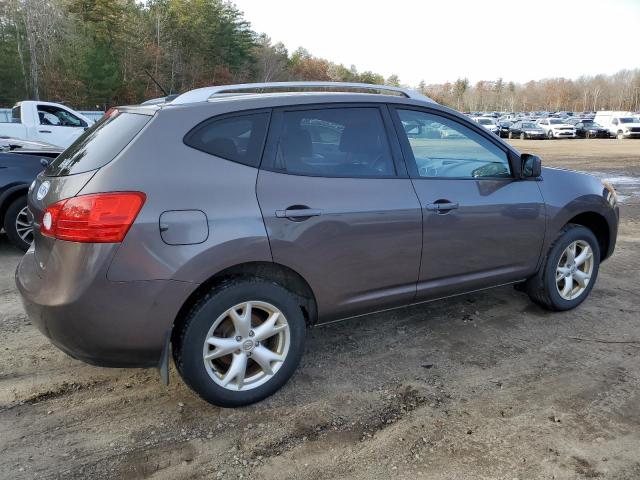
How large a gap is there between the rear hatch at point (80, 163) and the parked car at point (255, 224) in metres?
0.01

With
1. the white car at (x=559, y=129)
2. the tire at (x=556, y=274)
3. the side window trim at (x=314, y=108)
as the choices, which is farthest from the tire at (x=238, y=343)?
the white car at (x=559, y=129)

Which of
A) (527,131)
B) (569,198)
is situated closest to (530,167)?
(569,198)

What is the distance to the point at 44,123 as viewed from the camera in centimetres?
1398

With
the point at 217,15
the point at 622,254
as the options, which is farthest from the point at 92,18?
the point at 622,254

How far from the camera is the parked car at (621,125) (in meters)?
38.7

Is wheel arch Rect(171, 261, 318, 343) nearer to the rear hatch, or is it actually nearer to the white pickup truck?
the rear hatch

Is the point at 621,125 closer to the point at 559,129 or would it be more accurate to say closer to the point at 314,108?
the point at 559,129

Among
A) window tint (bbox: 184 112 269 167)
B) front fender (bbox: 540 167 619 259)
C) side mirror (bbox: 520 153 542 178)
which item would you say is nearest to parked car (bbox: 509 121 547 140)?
front fender (bbox: 540 167 619 259)

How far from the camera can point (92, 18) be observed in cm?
5188

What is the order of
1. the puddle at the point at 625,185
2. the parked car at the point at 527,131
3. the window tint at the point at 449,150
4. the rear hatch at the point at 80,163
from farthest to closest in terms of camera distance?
the parked car at the point at 527,131 → the puddle at the point at 625,185 → the window tint at the point at 449,150 → the rear hatch at the point at 80,163

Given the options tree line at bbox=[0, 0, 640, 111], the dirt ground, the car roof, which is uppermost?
tree line at bbox=[0, 0, 640, 111]

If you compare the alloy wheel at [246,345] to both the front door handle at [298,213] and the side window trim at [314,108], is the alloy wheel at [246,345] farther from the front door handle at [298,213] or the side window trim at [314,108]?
the side window trim at [314,108]

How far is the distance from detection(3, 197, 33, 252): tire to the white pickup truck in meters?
8.45

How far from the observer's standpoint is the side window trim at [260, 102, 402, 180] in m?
2.93
